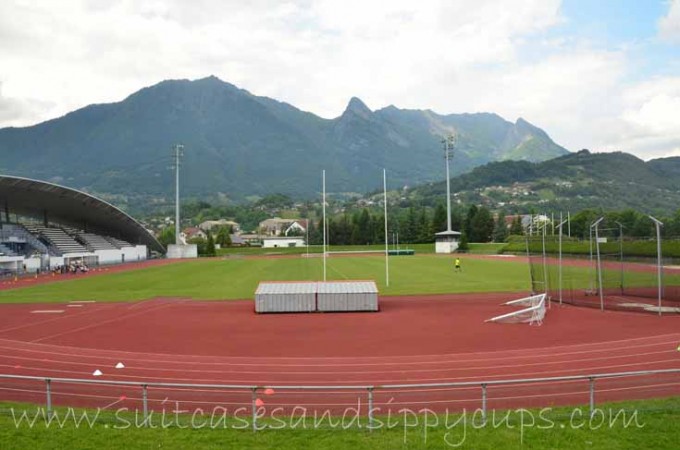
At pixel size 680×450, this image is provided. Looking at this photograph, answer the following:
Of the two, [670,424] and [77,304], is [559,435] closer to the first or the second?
[670,424]

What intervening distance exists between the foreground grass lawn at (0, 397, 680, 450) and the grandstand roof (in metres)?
53.7

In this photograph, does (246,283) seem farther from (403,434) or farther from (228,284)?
(403,434)

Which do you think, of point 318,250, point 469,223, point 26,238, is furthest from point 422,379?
point 469,223

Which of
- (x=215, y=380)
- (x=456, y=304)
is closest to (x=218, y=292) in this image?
(x=456, y=304)

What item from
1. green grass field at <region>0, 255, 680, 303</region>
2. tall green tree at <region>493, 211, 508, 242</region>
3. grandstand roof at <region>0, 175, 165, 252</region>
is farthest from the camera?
tall green tree at <region>493, 211, 508, 242</region>

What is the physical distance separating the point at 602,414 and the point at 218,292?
1236 inches

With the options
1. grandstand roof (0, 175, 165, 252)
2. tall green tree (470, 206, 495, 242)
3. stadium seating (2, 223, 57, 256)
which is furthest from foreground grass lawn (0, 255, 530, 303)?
tall green tree (470, 206, 495, 242)

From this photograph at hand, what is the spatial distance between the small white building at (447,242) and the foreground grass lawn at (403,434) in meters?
84.6

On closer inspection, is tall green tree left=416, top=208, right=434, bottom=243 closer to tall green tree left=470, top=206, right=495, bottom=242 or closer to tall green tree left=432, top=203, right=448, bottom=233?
tall green tree left=432, top=203, right=448, bottom=233

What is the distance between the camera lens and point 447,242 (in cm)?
9612

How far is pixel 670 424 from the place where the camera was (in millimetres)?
10695

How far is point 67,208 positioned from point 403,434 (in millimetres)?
74945

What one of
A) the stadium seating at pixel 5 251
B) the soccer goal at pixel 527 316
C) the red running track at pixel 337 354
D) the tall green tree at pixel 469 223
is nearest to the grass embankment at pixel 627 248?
the soccer goal at pixel 527 316

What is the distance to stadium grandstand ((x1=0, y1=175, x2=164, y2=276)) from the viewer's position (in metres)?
62.6
